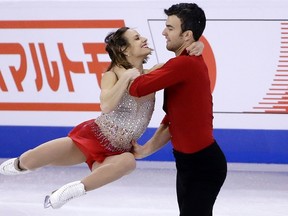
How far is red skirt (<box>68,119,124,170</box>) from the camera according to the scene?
3.76m

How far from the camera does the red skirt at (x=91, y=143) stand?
12.3 ft

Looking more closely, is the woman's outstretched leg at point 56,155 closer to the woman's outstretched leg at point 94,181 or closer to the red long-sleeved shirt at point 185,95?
the woman's outstretched leg at point 94,181

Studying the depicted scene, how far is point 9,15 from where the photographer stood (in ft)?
19.8

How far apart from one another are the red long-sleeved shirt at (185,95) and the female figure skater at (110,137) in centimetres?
30

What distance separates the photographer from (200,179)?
133 inches

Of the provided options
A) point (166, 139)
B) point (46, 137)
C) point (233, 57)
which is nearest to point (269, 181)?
point (233, 57)

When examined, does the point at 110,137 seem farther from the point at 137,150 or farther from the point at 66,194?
the point at 66,194

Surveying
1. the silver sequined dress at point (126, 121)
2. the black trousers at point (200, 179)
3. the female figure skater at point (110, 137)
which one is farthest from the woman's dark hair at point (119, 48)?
the black trousers at point (200, 179)

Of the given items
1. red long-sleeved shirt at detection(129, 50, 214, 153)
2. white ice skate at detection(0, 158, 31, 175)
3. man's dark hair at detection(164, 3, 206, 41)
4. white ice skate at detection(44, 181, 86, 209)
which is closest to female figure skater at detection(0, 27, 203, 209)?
white ice skate at detection(44, 181, 86, 209)

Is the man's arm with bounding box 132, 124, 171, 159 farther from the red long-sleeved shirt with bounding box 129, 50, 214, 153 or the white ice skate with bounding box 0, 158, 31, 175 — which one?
the white ice skate with bounding box 0, 158, 31, 175

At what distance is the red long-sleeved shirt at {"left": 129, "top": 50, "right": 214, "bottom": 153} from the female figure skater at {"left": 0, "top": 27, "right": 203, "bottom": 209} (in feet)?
0.98

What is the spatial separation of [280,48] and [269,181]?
1005 mm

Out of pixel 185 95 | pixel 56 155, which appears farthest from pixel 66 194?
pixel 185 95

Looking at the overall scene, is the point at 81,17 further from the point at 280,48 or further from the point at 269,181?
the point at 269,181
